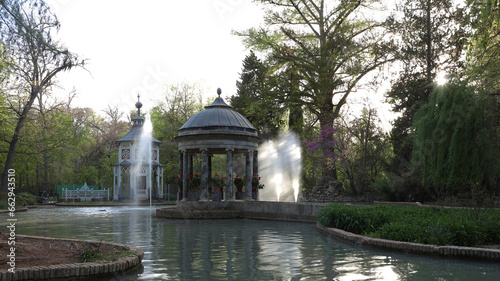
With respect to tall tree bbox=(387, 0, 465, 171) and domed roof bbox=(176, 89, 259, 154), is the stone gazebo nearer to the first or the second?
domed roof bbox=(176, 89, 259, 154)

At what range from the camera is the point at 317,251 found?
32.8 feet

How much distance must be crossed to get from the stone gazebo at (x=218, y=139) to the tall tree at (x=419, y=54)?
9.94 meters

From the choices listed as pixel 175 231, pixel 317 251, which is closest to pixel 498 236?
pixel 317 251

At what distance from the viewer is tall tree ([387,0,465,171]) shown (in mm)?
26953

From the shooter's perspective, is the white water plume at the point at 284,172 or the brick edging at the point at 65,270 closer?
the brick edging at the point at 65,270

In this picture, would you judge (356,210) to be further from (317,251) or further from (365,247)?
Answer: (317,251)

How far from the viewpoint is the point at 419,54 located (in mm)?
27359

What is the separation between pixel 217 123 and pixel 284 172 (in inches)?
606

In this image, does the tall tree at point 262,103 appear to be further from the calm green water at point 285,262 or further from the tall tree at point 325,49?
the calm green water at point 285,262

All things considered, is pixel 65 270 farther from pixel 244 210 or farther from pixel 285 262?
pixel 244 210

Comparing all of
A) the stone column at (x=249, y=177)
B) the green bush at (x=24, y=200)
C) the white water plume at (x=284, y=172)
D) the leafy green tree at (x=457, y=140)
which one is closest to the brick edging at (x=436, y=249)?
the leafy green tree at (x=457, y=140)

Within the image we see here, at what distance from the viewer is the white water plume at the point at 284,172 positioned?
118 ft

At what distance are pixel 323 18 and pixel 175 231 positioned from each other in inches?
940

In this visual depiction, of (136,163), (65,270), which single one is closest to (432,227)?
(65,270)
